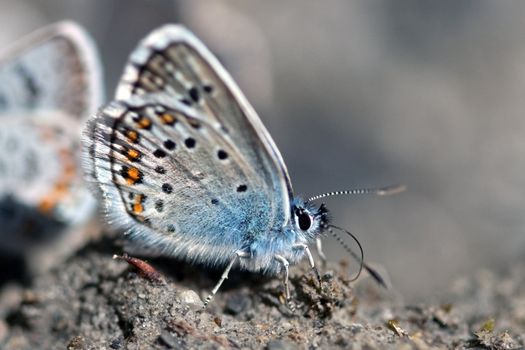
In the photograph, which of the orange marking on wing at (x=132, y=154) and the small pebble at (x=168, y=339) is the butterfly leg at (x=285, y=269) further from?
the orange marking on wing at (x=132, y=154)

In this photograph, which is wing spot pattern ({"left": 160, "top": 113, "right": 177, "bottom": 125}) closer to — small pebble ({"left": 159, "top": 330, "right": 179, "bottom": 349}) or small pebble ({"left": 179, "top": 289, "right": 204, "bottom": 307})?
small pebble ({"left": 179, "top": 289, "right": 204, "bottom": 307})

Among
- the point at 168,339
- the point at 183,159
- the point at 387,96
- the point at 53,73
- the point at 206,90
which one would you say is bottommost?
the point at 168,339

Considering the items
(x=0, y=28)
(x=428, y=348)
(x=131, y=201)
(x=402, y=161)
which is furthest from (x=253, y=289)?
(x=0, y=28)

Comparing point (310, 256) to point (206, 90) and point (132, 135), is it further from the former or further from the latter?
point (132, 135)

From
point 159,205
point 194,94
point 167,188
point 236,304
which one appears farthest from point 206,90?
point 236,304

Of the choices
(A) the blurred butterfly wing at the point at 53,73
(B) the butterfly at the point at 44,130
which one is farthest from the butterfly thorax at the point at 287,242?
(A) the blurred butterfly wing at the point at 53,73

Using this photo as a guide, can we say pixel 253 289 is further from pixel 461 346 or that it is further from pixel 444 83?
pixel 444 83
